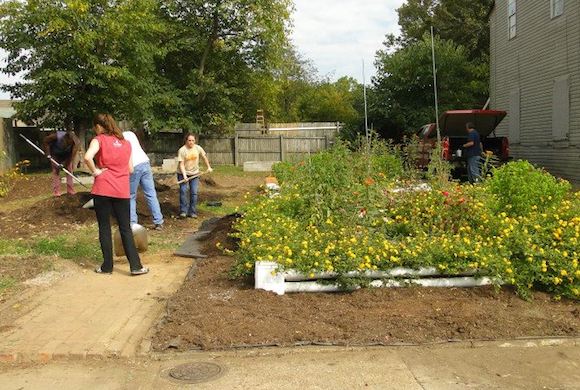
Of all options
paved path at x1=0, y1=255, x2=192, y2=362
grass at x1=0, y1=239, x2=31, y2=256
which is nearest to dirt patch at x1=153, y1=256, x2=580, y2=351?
paved path at x1=0, y1=255, x2=192, y2=362

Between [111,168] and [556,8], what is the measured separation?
1508 centimetres

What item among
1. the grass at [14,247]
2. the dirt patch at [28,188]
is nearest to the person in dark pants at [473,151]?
the grass at [14,247]

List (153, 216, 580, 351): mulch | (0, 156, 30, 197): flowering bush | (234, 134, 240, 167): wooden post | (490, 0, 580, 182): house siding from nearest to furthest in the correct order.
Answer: (153, 216, 580, 351): mulch → (0, 156, 30, 197): flowering bush → (490, 0, 580, 182): house siding → (234, 134, 240, 167): wooden post

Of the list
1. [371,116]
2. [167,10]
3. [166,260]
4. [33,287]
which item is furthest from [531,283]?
[167,10]

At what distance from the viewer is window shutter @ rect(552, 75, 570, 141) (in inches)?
647

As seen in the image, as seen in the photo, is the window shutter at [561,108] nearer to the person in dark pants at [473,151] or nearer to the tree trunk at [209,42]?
the person in dark pants at [473,151]

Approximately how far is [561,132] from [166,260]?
43.9ft

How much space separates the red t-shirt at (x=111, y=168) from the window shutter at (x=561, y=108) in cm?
1366

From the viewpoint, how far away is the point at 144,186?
885cm

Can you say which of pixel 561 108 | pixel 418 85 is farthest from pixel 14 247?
pixel 418 85

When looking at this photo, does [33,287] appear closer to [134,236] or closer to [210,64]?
[134,236]

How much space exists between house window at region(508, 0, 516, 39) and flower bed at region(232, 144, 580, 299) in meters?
15.0

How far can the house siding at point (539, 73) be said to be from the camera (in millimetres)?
16109

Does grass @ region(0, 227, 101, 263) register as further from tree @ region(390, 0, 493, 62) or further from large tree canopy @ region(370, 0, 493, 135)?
tree @ region(390, 0, 493, 62)
